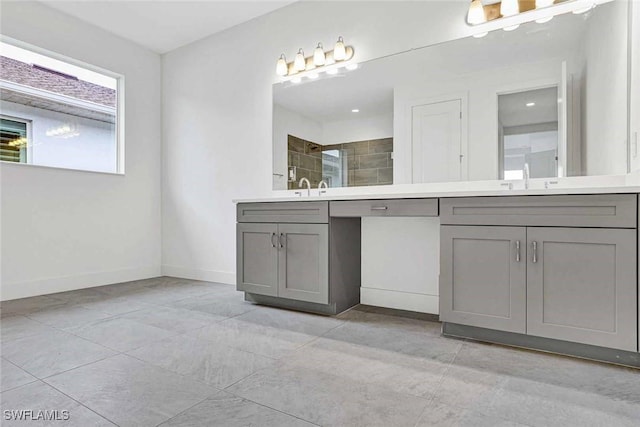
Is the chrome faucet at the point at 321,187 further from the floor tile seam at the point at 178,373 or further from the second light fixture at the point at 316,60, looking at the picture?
the floor tile seam at the point at 178,373

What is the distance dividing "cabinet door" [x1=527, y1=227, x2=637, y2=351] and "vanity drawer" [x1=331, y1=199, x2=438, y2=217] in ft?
1.82

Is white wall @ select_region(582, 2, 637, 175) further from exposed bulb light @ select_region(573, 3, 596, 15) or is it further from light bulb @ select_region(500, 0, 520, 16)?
light bulb @ select_region(500, 0, 520, 16)

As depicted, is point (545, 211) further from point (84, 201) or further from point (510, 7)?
point (84, 201)

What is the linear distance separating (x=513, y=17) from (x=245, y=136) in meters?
2.47

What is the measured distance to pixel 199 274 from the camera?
3980 mm

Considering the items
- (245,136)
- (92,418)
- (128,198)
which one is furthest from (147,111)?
(92,418)

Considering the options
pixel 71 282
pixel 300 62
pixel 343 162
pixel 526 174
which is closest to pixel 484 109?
pixel 526 174

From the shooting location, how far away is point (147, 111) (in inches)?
166

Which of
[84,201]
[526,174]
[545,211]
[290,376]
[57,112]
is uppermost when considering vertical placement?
[57,112]

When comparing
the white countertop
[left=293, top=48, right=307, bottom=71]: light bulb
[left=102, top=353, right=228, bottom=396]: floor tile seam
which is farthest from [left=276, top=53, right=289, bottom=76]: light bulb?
[left=102, top=353, right=228, bottom=396]: floor tile seam

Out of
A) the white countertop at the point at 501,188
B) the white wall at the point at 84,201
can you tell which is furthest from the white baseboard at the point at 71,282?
the white countertop at the point at 501,188

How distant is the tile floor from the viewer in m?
1.29

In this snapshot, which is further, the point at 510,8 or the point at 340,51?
the point at 340,51

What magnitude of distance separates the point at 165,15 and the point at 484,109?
3124mm
